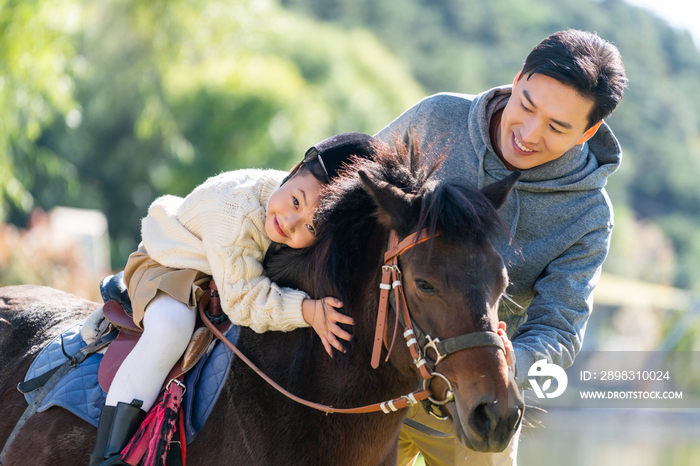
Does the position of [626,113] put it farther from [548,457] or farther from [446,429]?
[446,429]

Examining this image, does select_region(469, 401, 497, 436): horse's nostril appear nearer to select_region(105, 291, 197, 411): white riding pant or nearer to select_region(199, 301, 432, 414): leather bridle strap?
select_region(199, 301, 432, 414): leather bridle strap

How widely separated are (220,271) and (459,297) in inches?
39.7

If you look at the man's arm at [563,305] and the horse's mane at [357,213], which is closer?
the horse's mane at [357,213]

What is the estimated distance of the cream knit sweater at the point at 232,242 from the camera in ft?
8.13

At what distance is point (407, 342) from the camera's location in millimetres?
2143

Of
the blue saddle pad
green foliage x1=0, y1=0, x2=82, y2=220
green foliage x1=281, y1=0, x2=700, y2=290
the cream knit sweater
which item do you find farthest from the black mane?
green foliage x1=281, y1=0, x2=700, y2=290

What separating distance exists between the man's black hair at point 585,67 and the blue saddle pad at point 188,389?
1752mm

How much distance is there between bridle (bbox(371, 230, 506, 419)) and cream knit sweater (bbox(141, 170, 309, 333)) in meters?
0.36

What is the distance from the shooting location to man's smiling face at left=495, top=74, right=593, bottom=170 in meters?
2.75

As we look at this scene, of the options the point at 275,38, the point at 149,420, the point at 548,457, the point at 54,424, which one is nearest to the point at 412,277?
the point at 149,420

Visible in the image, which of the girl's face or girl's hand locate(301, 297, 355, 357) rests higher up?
the girl's face

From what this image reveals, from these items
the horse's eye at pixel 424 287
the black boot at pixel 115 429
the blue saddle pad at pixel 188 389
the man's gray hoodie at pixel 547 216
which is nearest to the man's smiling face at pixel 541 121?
the man's gray hoodie at pixel 547 216

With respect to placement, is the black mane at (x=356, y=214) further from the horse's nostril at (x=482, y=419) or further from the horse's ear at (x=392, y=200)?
the horse's nostril at (x=482, y=419)

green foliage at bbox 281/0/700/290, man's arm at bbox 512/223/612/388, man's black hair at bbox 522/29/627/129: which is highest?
man's black hair at bbox 522/29/627/129
